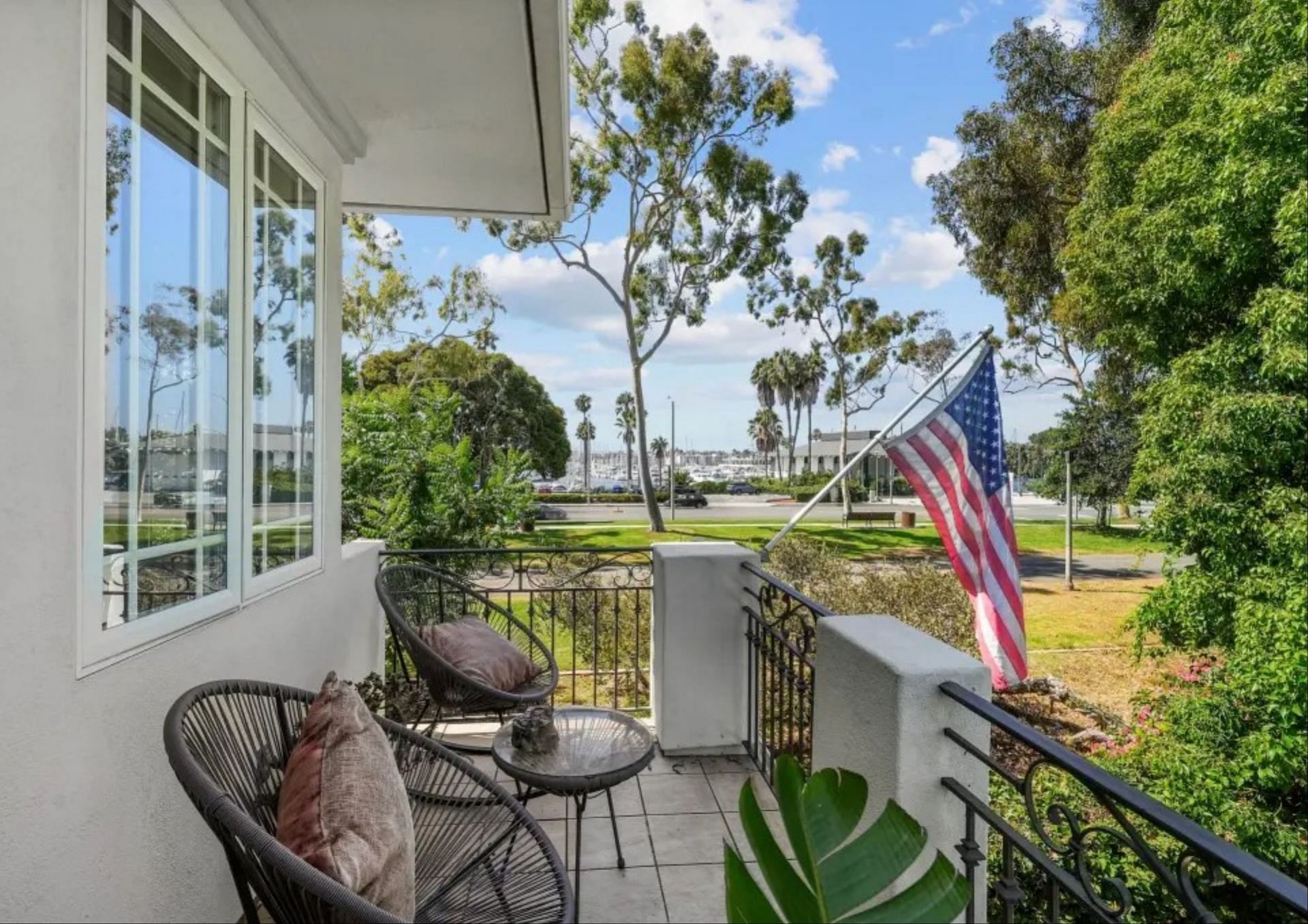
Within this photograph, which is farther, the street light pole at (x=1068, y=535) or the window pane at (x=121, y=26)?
the street light pole at (x=1068, y=535)

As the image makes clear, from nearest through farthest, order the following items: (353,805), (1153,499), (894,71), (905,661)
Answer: (353,805) < (905,661) < (1153,499) < (894,71)

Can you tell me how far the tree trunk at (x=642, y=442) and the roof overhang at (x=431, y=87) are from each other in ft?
41.5

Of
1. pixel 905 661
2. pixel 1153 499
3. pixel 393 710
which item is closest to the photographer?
pixel 905 661

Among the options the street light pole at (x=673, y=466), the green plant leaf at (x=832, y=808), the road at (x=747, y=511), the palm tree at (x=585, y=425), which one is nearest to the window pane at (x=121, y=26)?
the green plant leaf at (x=832, y=808)

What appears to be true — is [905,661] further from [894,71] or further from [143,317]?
[894,71]

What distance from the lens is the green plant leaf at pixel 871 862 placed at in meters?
0.95

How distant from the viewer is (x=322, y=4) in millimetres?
2186

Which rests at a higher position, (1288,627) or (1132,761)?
(1288,627)

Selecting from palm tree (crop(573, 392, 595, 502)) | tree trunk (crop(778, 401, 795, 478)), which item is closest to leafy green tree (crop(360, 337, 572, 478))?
palm tree (crop(573, 392, 595, 502))

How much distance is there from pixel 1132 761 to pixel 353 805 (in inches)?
330

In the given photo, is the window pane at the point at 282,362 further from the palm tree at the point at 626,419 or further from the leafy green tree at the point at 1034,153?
the palm tree at the point at 626,419

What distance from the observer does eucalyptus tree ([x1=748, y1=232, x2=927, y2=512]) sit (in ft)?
66.9

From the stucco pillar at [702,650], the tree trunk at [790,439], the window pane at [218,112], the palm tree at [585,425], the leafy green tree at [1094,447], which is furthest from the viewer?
the palm tree at [585,425]

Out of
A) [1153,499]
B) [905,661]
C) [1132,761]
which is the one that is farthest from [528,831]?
[1153,499]
